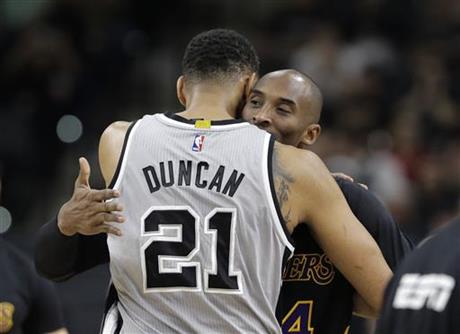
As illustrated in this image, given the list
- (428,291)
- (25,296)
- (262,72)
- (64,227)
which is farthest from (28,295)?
(262,72)

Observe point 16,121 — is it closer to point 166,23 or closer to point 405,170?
point 166,23

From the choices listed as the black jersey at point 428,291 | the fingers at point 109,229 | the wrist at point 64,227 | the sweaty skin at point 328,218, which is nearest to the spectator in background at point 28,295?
the wrist at point 64,227

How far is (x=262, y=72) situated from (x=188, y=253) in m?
7.35

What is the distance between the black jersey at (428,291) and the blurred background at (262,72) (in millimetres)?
6506

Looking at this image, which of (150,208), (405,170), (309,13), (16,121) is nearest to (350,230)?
(150,208)

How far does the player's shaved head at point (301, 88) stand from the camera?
16.5 feet

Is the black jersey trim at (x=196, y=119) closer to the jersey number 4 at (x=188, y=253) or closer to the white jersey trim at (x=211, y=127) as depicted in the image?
the white jersey trim at (x=211, y=127)

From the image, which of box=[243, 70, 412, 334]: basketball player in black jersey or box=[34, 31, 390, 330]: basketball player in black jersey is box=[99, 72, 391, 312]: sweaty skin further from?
box=[243, 70, 412, 334]: basketball player in black jersey

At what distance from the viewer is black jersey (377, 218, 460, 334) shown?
3.21m

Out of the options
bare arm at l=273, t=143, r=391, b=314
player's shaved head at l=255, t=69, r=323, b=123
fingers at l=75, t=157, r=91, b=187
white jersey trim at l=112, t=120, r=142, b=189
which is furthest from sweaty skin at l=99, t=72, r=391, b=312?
fingers at l=75, t=157, r=91, b=187

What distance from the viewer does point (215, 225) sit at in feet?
15.0

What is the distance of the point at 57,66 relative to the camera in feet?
38.4

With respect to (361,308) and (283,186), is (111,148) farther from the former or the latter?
(361,308)

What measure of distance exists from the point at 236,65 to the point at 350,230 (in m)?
0.82
